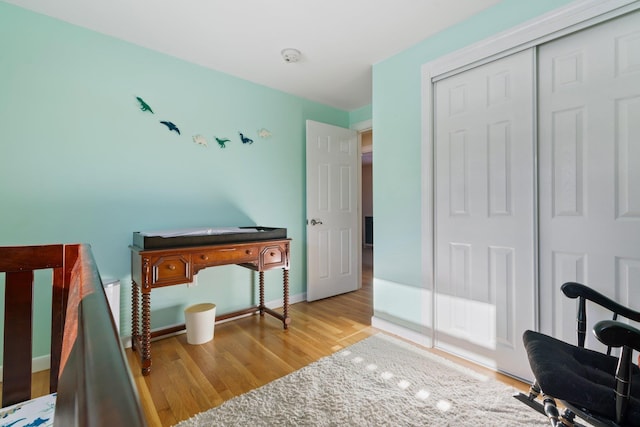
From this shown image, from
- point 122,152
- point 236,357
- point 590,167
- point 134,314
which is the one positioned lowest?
point 236,357

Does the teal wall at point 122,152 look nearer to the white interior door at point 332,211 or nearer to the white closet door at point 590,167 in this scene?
the white interior door at point 332,211

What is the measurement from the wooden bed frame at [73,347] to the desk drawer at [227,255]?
40.2 inches

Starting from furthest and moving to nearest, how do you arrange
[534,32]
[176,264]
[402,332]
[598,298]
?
[402,332]
[176,264]
[534,32]
[598,298]

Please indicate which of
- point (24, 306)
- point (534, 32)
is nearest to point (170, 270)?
point (24, 306)

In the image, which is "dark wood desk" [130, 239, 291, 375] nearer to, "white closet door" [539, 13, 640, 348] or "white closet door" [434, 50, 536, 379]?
"white closet door" [434, 50, 536, 379]

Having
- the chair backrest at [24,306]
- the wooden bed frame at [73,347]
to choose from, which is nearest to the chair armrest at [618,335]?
the wooden bed frame at [73,347]

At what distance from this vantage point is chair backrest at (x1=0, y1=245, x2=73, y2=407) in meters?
1.05

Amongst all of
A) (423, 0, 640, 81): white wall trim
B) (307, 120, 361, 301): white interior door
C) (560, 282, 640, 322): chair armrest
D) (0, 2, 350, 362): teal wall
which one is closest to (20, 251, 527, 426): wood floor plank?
(0, 2, 350, 362): teal wall

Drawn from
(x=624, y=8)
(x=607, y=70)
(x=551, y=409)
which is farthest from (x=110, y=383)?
(x=624, y=8)

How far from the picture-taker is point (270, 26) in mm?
2133

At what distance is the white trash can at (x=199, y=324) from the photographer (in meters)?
2.33

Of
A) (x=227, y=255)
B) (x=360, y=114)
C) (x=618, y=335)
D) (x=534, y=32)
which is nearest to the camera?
(x=618, y=335)

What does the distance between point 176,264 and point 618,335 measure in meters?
2.31

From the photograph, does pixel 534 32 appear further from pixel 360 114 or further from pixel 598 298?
pixel 360 114
